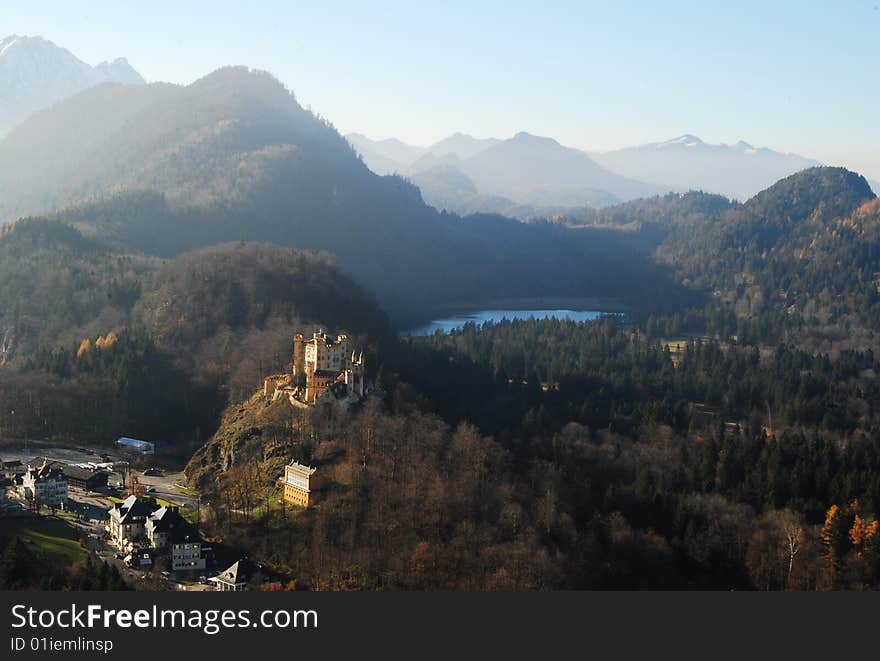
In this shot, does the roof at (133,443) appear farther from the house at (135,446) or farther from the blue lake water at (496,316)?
the blue lake water at (496,316)

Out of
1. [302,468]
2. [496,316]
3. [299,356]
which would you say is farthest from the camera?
[496,316]

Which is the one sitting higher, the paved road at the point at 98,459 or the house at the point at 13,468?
the house at the point at 13,468

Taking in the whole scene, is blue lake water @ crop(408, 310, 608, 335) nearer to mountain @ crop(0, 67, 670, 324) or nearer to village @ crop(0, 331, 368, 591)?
mountain @ crop(0, 67, 670, 324)

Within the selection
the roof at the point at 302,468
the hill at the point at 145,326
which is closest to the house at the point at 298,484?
the roof at the point at 302,468

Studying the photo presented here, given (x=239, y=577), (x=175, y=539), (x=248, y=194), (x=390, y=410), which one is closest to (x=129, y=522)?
(x=175, y=539)

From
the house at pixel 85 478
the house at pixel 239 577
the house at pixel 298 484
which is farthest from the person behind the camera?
the house at pixel 85 478

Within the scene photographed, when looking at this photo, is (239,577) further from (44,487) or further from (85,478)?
(85,478)
